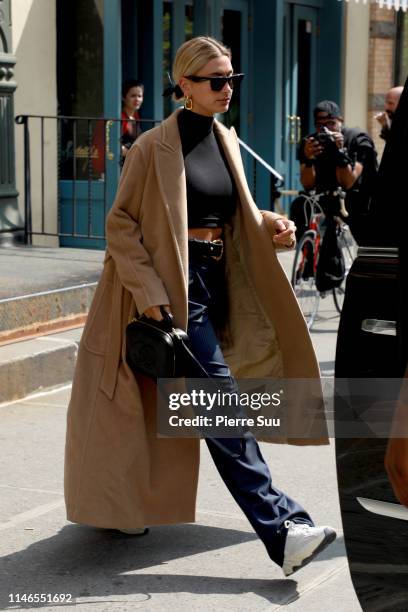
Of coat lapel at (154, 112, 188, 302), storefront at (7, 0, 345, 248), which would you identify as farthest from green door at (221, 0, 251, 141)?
coat lapel at (154, 112, 188, 302)

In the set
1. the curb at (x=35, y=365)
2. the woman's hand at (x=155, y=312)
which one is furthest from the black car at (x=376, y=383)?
the curb at (x=35, y=365)

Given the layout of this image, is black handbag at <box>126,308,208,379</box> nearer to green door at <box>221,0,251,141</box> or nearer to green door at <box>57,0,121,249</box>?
green door at <box>57,0,121,249</box>

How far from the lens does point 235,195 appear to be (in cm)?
461

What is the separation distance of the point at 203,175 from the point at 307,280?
5.21m

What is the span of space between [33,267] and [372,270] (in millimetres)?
6657

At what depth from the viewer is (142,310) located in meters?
4.35

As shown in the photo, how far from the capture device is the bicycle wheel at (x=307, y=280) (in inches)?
377

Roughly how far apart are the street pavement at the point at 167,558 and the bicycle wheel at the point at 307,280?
3.77 m

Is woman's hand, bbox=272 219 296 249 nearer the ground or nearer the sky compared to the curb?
nearer the sky

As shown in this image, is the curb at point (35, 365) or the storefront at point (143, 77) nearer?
the curb at point (35, 365)

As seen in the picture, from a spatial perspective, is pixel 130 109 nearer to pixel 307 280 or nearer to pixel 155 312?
pixel 307 280

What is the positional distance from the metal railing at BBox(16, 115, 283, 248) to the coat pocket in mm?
6092

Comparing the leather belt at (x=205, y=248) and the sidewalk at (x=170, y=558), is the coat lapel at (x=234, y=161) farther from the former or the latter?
the sidewalk at (x=170, y=558)

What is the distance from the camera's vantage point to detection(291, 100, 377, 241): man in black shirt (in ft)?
31.0
